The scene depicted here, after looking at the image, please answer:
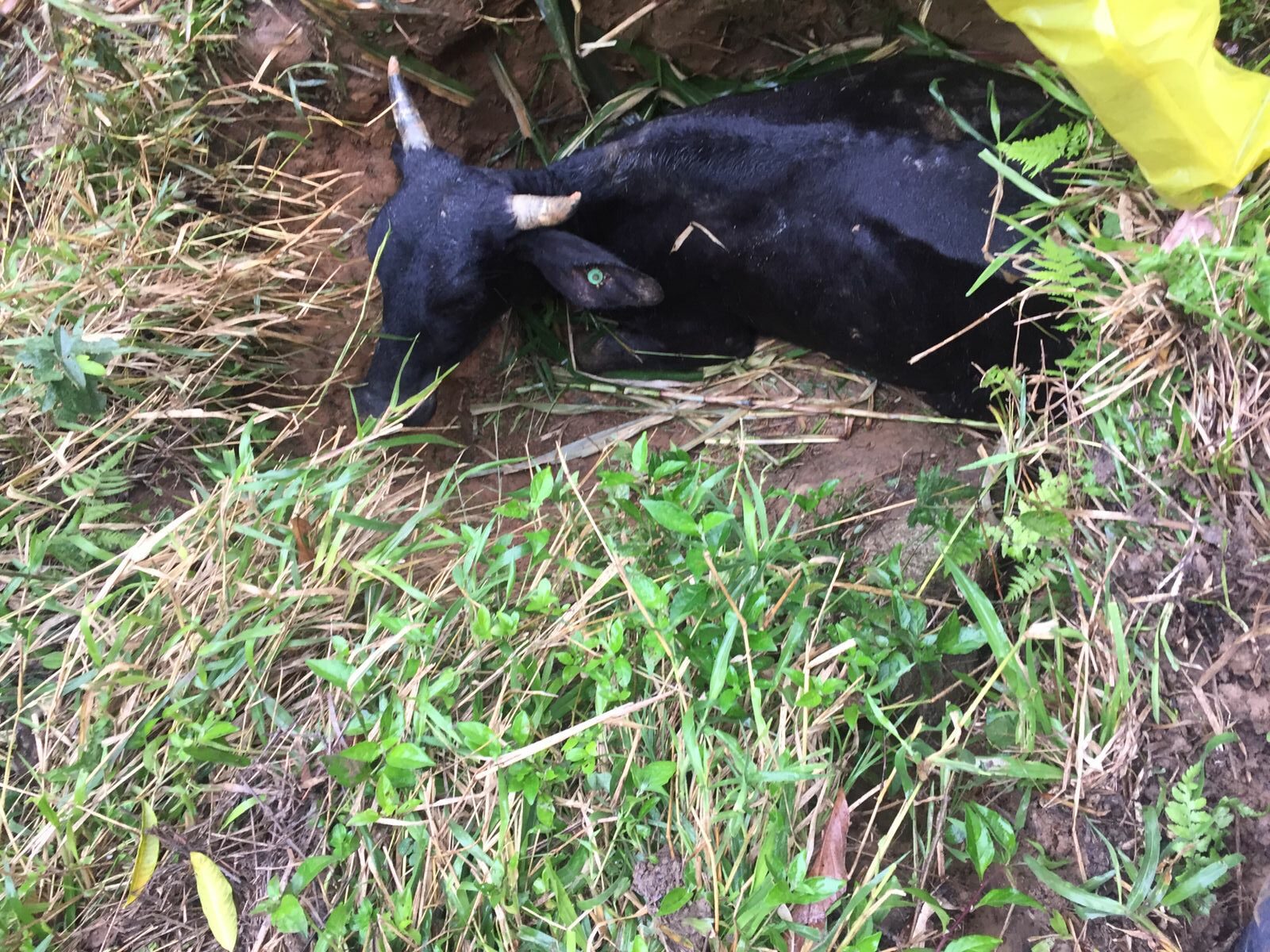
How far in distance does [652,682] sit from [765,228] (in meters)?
1.72

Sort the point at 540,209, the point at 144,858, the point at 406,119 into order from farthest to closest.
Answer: the point at 406,119
the point at 540,209
the point at 144,858

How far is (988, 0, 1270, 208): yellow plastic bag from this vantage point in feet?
5.35

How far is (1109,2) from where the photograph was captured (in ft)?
5.33

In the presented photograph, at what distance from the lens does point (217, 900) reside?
72.7 inches

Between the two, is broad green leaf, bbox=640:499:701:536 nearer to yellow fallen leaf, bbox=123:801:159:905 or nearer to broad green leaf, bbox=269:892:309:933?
broad green leaf, bbox=269:892:309:933

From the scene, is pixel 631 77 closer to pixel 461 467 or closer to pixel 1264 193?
pixel 461 467

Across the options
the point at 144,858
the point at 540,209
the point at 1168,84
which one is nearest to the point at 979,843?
the point at 1168,84

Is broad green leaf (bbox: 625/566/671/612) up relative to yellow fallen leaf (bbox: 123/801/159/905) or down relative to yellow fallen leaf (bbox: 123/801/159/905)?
up

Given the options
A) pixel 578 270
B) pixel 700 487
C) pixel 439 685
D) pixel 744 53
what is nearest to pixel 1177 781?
pixel 700 487

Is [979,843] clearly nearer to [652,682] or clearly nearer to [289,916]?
[652,682]

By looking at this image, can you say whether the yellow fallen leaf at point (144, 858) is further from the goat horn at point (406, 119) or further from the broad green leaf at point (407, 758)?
the goat horn at point (406, 119)

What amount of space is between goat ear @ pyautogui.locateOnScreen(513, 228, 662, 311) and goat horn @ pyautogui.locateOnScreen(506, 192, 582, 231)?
6 cm

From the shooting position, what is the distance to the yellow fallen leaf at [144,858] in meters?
1.93

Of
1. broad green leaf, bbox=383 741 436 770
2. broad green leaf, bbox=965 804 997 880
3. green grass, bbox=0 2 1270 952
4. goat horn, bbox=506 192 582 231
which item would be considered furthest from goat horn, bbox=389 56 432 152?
broad green leaf, bbox=965 804 997 880
